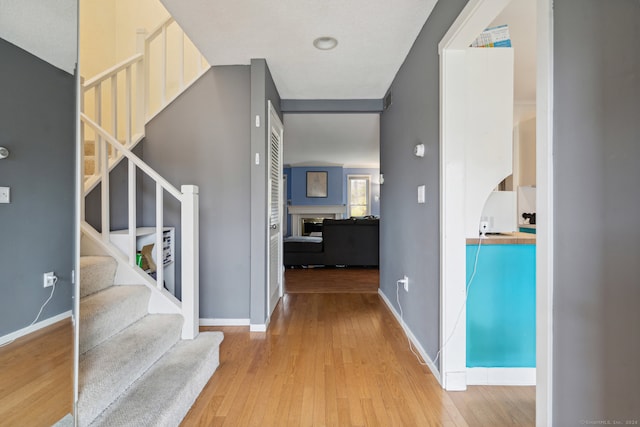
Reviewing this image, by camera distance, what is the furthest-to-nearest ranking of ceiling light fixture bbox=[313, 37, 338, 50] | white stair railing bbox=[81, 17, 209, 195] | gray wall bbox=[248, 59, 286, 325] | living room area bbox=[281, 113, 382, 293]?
1. living room area bbox=[281, 113, 382, 293]
2. gray wall bbox=[248, 59, 286, 325]
3. white stair railing bbox=[81, 17, 209, 195]
4. ceiling light fixture bbox=[313, 37, 338, 50]

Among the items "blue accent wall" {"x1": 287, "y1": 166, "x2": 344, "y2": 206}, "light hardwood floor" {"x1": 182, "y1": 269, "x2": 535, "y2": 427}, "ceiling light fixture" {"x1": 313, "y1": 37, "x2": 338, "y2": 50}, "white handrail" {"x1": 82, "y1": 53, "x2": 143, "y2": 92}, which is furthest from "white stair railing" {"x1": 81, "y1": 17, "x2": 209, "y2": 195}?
"blue accent wall" {"x1": 287, "y1": 166, "x2": 344, "y2": 206}

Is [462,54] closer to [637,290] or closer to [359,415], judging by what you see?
[637,290]

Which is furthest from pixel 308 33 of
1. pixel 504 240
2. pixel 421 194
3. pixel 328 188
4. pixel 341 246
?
pixel 328 188

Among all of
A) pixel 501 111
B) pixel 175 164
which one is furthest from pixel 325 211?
pixel 501 111

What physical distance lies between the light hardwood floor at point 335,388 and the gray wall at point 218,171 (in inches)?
16.7

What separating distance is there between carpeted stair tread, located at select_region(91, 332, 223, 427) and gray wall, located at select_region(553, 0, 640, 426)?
61.5 inches

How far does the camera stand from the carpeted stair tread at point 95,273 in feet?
6.09

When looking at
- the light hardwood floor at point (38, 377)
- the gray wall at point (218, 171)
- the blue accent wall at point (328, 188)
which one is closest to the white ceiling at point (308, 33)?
the gray wall at point (218, 171)

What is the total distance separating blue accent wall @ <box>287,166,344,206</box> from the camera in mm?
9086

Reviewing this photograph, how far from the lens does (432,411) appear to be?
160 centimetres

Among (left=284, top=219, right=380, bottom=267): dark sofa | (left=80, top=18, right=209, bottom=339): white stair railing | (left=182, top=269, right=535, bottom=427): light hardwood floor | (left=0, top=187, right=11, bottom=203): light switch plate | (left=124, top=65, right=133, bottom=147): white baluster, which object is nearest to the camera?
(left=0, top=187, right=11, bottom=203): light switch plate

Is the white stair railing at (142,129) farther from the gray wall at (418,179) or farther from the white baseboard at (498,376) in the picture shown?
the white baseboard at (498,376)

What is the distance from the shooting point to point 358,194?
930 centimetres

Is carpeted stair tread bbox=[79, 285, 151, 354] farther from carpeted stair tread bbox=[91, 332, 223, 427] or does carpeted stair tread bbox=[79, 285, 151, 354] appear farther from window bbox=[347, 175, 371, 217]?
window bbox=[347, 175, 371, 217]
